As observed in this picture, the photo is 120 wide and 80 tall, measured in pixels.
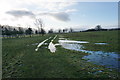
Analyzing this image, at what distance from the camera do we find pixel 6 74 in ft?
21.7

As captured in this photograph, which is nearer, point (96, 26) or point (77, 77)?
point (77, 77)

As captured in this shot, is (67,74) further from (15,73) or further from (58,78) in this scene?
(15,73)

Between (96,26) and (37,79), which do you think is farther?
(96,26)

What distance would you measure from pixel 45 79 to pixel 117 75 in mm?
4816

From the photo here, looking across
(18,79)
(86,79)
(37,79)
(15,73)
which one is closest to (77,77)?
(86,79)

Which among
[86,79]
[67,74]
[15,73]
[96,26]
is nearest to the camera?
[86,79]

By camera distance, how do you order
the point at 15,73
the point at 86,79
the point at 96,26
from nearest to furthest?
the point at 86,79
the point at 15,73
the point at 96,26

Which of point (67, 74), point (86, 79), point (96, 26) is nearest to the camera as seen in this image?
point (86, 79)

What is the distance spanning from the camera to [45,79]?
5707 mm

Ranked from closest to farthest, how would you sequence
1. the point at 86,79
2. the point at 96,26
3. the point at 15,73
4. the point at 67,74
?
the point at 86,79
the point at 67,74
the point at 15,73
the point at 96,26

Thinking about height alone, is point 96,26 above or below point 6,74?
above

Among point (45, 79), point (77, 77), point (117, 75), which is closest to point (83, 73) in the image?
point (77, 77)

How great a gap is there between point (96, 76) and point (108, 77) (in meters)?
0.74

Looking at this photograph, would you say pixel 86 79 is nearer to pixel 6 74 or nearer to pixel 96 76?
pixel 96 76
